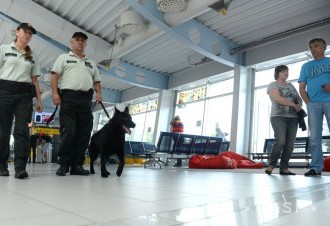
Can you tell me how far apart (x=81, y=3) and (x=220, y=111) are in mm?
6031

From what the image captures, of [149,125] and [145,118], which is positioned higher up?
[145,118]

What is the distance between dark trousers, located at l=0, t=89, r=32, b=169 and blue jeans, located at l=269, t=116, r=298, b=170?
105 inches

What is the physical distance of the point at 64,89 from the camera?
2982mm

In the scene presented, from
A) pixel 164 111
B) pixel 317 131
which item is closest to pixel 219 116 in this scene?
pixel 164 111

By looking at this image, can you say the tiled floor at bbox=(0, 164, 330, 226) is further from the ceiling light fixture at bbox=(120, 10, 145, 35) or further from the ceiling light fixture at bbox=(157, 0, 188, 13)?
the ceiling light fixture at bbox=(120, 10, 145, 35)

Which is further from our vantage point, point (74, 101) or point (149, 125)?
point (149, 125)

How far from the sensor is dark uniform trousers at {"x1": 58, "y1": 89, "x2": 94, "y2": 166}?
9.48ft

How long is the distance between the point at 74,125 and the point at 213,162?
136 inches

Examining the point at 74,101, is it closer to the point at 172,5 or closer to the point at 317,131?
the point at 317,131

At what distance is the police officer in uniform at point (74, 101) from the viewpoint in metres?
2.90

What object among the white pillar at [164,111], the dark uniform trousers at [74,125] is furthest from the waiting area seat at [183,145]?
the white pillar at [164,111]

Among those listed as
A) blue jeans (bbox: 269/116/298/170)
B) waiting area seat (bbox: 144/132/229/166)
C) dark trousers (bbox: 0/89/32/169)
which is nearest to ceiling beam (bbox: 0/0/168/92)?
waiting area seat (bbox: 144/132/229/166)

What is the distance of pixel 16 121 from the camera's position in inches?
102

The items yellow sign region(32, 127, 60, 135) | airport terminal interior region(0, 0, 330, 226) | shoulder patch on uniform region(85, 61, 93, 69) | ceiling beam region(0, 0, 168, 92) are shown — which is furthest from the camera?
yellow sign region(32, 127, 60, 135)
